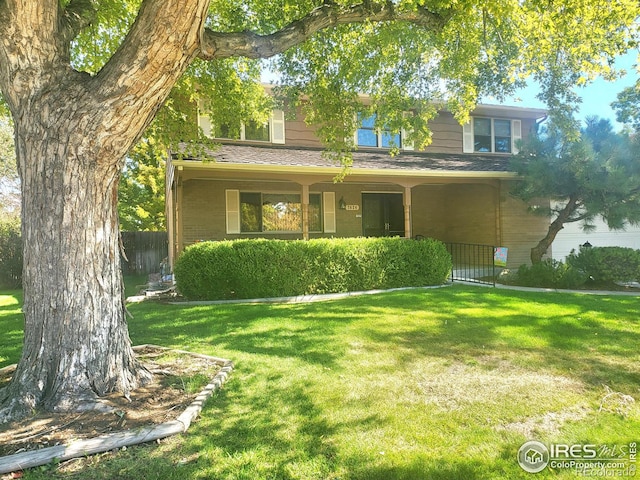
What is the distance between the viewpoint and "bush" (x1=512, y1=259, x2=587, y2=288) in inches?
396

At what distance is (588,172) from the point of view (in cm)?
1024

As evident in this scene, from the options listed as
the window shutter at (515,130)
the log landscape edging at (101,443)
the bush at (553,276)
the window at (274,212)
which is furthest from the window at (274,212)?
the log landscape edging at (101,443)

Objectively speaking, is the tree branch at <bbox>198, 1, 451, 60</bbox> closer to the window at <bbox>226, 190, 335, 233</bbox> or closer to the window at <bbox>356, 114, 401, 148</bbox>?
the window at <bbox>356, 114, 401, 148</bbox>

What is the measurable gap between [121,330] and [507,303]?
21.8ft

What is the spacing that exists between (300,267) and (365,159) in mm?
5301

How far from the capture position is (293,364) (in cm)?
452

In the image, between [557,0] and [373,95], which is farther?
[373,95]

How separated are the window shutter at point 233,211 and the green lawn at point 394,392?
6044mm

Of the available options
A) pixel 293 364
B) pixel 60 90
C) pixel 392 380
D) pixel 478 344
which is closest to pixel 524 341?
pixel 478 344

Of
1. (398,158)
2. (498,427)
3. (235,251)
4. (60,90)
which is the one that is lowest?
(498,427)

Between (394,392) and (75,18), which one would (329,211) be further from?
(394,392)

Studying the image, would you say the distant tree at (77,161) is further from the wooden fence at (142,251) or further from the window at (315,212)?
the wooden fence at (142,251)

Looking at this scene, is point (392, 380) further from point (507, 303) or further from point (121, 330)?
point (507, 303)

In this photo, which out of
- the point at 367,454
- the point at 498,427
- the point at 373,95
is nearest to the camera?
the point at 367,454
